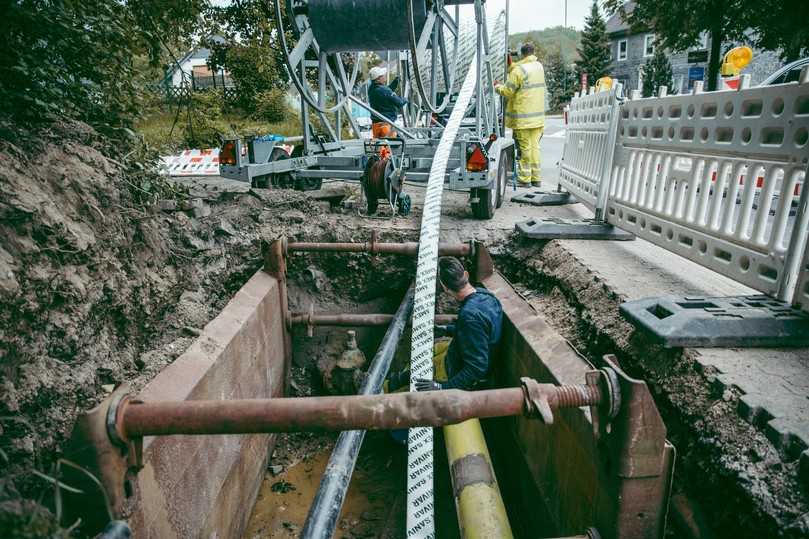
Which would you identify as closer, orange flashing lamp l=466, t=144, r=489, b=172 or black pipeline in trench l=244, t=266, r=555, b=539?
black pipeline in trench l=244, t=266, r=555, b=539

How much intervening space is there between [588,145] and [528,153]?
302 cm

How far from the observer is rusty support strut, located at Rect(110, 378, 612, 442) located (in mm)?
1716

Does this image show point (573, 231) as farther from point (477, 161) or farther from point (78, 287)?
point (78, 287)

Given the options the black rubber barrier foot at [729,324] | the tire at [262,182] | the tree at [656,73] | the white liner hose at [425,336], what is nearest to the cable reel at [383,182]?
the white liner hose at [425,336]

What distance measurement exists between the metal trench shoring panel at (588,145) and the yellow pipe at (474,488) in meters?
2.62

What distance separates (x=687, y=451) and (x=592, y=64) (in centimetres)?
5656

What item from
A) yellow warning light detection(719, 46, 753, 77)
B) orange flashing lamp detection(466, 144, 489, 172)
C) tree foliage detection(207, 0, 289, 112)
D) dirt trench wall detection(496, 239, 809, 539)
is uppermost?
tree foliage detection(207, 0, 289, 112)

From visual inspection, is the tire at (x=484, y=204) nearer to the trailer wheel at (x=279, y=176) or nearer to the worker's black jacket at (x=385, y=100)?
the trailer wheel at (x=279, y=176)

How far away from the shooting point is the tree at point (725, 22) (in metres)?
11.7

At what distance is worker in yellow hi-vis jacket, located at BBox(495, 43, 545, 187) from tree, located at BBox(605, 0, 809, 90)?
7244mm

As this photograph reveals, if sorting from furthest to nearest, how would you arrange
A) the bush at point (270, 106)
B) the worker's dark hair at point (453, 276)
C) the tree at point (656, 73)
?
1. the tree at point (656, 73)
2. the bush at point (270, 106)
3. the worker's dark hair at point (453, 276)

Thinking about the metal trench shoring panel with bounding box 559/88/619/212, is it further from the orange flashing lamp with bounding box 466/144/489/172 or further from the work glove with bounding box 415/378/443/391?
the work glove with bounding box 415/378/443/391

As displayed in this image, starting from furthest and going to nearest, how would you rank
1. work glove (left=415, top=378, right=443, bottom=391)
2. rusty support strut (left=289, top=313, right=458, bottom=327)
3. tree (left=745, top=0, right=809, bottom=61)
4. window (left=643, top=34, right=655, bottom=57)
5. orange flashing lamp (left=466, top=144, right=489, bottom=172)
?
window (left=643, top=34, right=655, bottom=57), tree (left=745, top=0, right=809, bottom=61), orange flashing lamp (left=466, top=144, right=489, bottom=172), rusty support strut (left=289, top=313, right=458, bottom=327), work glove (left=415, top=378, right=443, bottom=391)

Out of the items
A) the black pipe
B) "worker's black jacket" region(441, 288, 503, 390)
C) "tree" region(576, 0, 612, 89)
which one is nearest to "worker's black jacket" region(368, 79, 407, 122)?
"worker's black jacket" region(441, 288, 503, 390)
